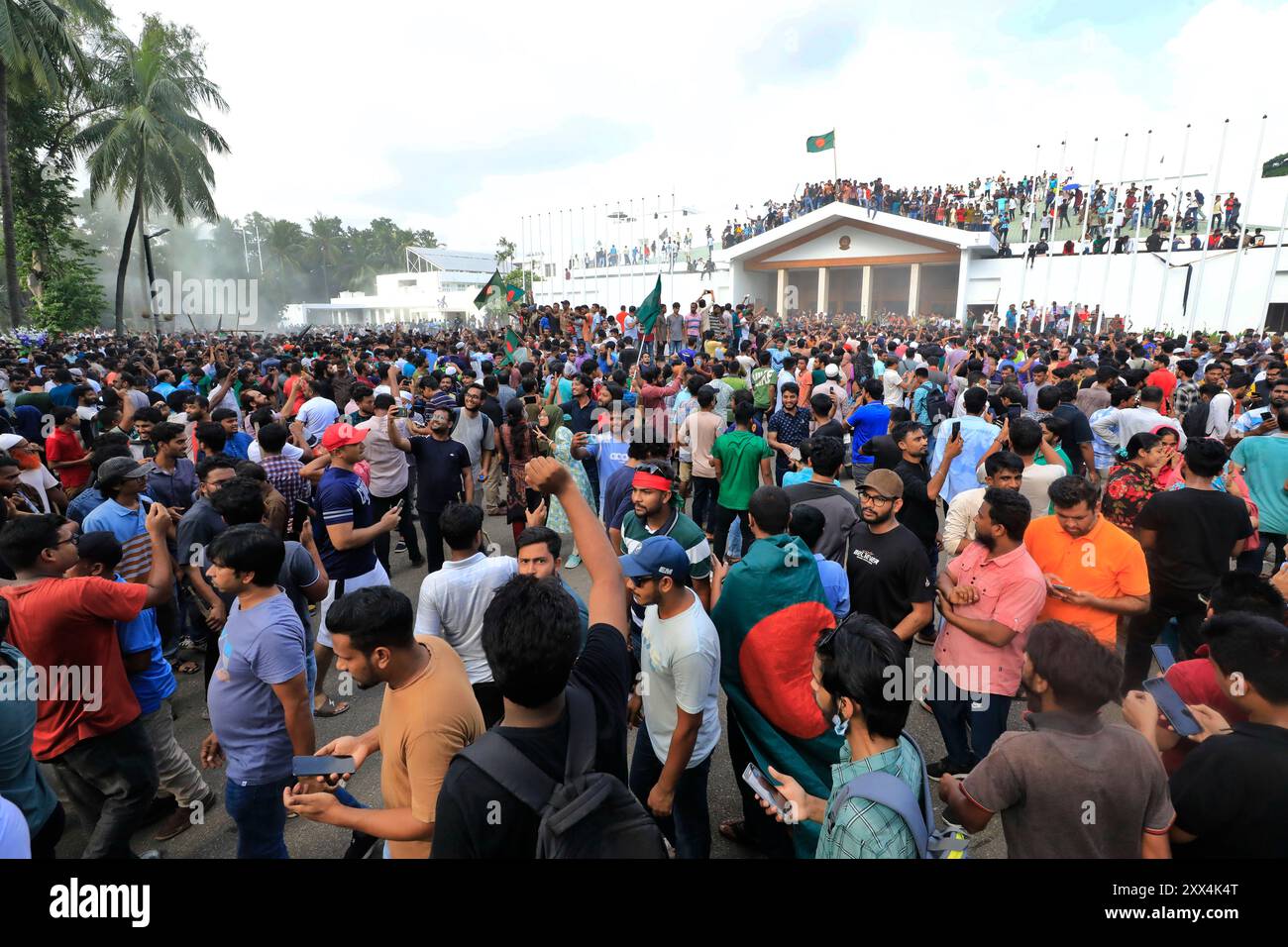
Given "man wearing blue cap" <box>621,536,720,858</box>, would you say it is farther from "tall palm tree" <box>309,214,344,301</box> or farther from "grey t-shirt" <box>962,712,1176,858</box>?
"tall palm tree" <box>309,214,344,301</box>

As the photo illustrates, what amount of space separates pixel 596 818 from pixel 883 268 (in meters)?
44.5

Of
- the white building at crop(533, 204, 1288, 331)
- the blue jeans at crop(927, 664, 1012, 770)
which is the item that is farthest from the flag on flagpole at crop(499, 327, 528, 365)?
the white building at crop(533, 204, 1288, 331)

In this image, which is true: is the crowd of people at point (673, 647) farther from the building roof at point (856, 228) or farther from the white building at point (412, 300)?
the white building at point (412, 300)

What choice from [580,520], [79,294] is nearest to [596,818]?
[580,520]

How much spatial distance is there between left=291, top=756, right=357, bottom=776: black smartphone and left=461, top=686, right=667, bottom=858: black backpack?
88cm

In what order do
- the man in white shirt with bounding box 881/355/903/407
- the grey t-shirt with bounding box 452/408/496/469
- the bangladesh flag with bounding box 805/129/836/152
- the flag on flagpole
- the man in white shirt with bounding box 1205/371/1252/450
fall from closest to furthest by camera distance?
the grey t-shirt with bounding box 452/408/496/469 < the man in white shirt with bounding box 1205/371/1252/450 < the man in white shirt with bounding box 881/355/903/407 < the flag on flagpole < the bangladesh flag with bounding box 805/129/836/152

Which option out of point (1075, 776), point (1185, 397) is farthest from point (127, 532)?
point (1185, 397)

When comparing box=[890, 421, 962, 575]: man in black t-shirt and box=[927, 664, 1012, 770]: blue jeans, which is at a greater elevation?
box=[890, 421, 962, 575]: man in black t-shirt

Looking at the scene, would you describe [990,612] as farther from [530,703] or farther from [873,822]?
[530,703]

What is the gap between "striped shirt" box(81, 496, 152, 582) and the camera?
12.2ft

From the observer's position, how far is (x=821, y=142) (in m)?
31.8

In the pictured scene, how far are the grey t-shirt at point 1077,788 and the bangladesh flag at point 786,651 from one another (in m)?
0.90

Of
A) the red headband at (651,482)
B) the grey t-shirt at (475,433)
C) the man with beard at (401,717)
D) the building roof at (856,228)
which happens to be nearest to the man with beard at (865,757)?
the man with beard at (401,717)
